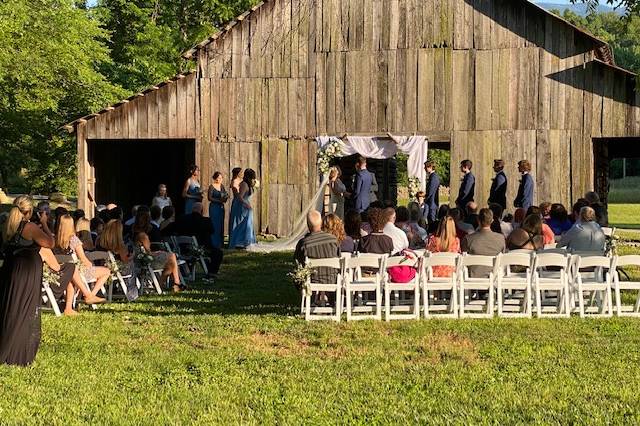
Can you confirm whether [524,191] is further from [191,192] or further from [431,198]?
[191,192]

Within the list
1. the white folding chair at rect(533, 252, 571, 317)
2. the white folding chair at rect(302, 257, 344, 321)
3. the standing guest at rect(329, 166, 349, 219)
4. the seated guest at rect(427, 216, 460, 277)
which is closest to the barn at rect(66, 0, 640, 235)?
the standing guest at rect(329, 166, 349, 219)

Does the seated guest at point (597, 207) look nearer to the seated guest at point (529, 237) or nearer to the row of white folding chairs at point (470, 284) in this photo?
the seated guest at point (529, 237)

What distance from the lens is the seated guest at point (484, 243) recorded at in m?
11.7

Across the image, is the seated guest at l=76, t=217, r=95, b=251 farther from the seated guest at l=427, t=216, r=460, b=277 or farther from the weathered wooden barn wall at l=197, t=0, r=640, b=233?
the weathered wooden barn wall at l=197, t=0, r=640, b=233

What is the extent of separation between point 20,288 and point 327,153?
528 inches

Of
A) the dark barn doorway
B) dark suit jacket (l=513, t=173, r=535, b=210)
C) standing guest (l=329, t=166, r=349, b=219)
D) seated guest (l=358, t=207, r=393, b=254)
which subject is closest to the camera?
seated guest (l=358, t=207, r=393, b=254)

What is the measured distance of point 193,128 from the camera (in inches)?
887

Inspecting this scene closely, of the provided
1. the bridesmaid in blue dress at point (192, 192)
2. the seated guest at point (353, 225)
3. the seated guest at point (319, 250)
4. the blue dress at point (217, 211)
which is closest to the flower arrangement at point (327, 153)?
the blue dress at point (217, 211)

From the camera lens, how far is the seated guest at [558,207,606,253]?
40.2ft

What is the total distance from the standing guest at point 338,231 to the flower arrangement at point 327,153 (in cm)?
980

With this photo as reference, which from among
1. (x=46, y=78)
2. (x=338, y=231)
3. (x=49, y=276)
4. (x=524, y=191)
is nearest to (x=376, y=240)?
(x=338, y=231)

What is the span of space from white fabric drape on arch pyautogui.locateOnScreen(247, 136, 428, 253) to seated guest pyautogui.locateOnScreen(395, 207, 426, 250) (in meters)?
7.29

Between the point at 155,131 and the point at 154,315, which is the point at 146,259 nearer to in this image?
the point at 154,315

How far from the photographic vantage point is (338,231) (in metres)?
11.8
